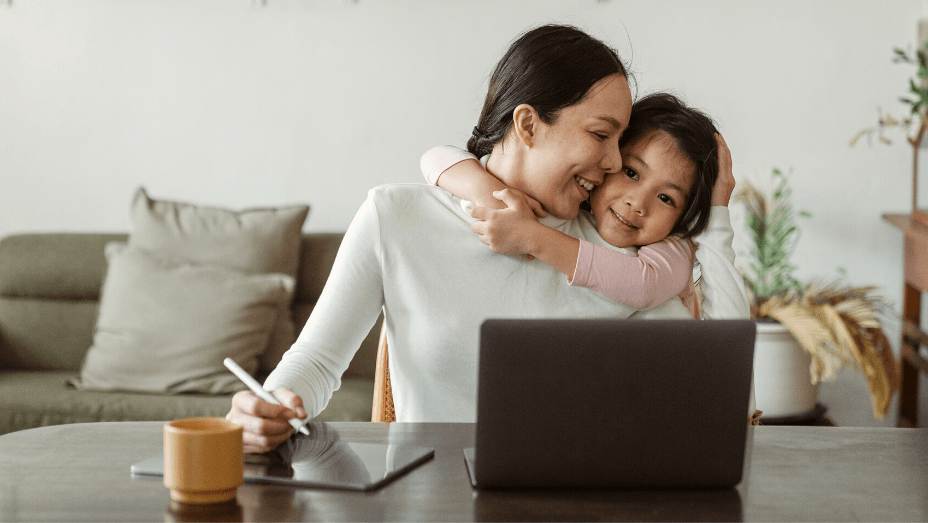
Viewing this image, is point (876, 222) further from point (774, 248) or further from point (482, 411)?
point (482, 411)

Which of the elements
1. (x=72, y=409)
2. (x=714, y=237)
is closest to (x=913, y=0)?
(x=714, y=237)

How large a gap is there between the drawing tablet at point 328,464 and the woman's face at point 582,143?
0.52 metres

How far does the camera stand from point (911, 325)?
2785 mm

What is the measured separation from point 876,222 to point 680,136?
1985 millimetres

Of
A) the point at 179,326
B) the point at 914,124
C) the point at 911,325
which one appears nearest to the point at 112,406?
the point at 179,326

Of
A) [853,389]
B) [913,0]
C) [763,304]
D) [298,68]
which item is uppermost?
[913,0]

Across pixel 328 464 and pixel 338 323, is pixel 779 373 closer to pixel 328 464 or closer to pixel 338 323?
pixel 338 323

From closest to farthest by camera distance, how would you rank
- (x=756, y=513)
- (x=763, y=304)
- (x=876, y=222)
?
(x=756, y=513) < (x=763, y=304) < (x=876, y=222)

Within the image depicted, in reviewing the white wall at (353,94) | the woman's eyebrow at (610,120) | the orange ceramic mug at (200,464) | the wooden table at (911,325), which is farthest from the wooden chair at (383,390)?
the wooden table at (911,325)

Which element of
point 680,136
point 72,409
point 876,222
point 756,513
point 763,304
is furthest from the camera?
point 876,222

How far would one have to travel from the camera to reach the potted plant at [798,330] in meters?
2.47

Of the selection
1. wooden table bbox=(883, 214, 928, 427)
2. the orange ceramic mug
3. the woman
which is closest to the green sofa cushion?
the woman

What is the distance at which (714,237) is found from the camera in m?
1.30

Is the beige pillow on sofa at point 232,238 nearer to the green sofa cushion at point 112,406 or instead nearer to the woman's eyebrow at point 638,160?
the green sofa cushion at point 112,406
